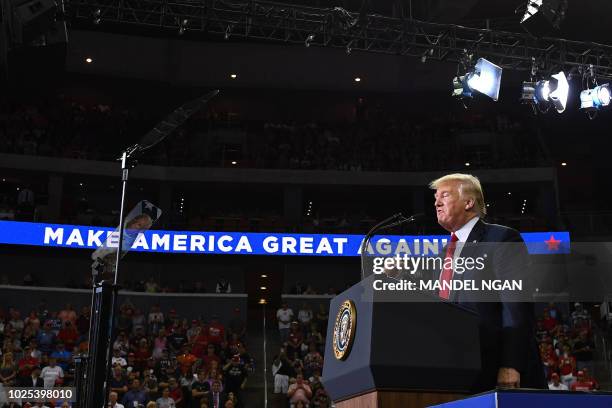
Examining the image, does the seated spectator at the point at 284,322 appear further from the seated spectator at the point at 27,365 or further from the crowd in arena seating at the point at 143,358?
the seated spectator at the point at 27,365

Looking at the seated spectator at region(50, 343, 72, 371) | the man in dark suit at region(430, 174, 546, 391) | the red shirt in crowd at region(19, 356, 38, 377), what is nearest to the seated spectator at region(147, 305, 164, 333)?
the seated spectator at region(50, 343, 72, 371)

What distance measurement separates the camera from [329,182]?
23.8 m

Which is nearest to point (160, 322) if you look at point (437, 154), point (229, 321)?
point (229, 321)

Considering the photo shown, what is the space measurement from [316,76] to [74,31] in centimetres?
891

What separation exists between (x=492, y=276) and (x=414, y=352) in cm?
67

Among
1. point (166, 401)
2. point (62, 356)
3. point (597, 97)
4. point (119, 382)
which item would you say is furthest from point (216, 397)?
point (597, 97)

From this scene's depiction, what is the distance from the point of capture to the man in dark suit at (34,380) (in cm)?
1289

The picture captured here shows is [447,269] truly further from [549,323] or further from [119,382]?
[549,323]

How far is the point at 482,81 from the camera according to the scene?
13008 millimetres

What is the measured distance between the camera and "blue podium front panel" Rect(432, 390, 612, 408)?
1734 millimetres

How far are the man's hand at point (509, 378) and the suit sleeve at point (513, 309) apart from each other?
0.06 ft

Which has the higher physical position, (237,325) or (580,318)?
(580,318)

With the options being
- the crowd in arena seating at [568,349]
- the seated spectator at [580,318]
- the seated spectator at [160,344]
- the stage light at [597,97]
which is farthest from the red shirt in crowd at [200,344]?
the stage light at [597,97]

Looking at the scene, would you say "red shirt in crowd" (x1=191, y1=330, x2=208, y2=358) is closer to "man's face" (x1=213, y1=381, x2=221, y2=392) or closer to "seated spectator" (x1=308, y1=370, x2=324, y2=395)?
"man's face" (x1=213, y1=381, x2=221, y2=392)
